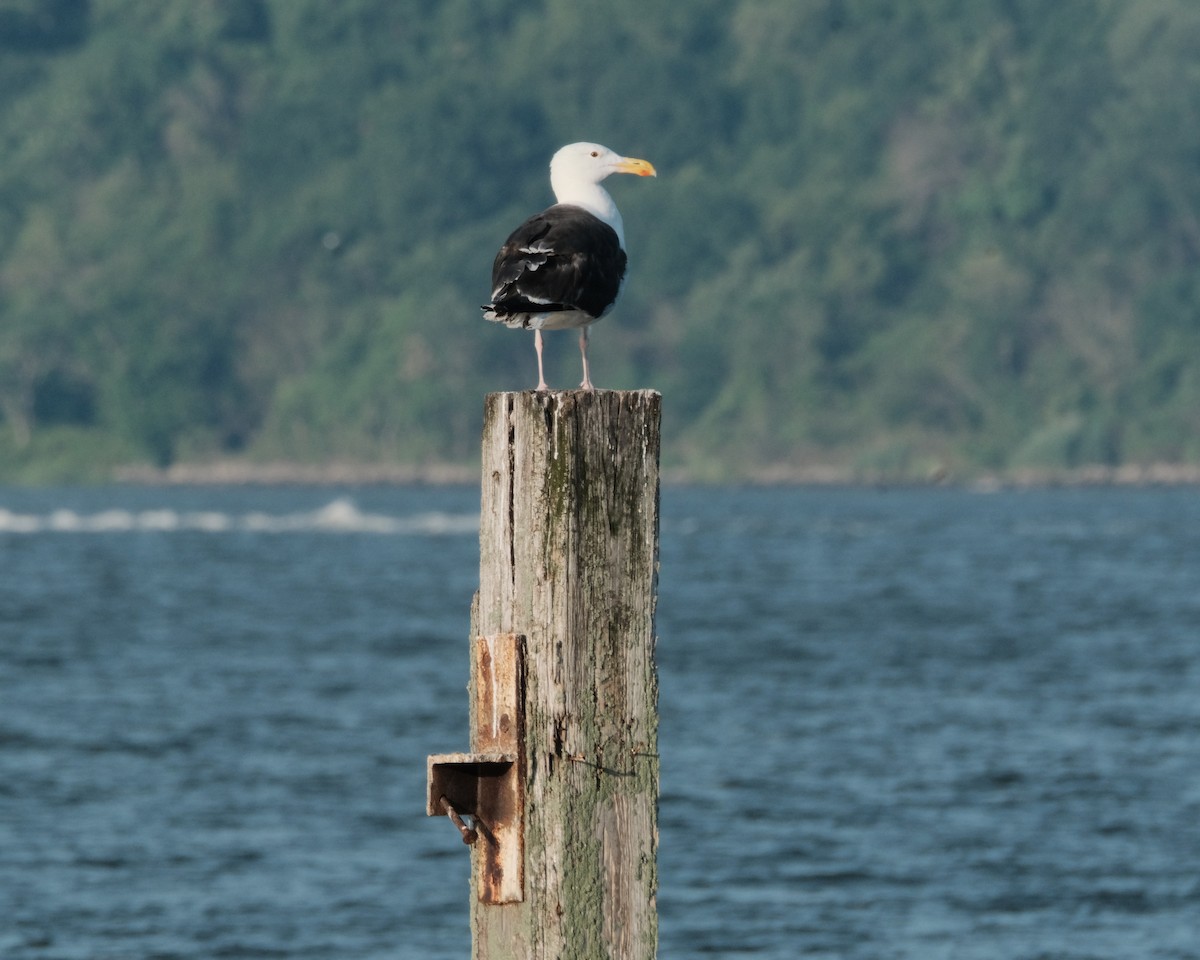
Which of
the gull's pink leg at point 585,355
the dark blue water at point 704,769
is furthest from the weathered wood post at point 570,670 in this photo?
the dark blue water at point 704,769

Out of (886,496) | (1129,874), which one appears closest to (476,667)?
(1129,874)

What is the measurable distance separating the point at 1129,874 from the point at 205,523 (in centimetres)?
12449

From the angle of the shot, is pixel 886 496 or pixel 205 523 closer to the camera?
pixel 205 523

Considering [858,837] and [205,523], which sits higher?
[205,523]

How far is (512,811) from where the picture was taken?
11094 mm

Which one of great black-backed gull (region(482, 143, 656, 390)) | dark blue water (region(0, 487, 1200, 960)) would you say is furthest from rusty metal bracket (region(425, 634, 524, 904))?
dark blue water (region(0, 487, 1200, 960))

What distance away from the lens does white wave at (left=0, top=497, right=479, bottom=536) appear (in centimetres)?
14125

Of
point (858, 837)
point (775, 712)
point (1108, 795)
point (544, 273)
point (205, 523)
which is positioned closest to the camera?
point (544, 273)

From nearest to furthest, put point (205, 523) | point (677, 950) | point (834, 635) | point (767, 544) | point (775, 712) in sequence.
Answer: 1. point (677, 950)
2. point (775, 712)
3. point (834, 635)
4. point (767, 544)
5. point (205, 523)

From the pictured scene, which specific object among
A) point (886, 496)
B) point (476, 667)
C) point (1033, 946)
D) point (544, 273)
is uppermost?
point (886, 496)

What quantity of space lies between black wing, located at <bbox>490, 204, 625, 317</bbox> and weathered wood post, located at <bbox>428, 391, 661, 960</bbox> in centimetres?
103

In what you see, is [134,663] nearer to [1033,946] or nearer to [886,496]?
[1033,946]

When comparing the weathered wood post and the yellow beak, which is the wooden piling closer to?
the weathered wood post

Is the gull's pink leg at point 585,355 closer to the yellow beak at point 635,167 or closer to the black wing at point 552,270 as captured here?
the black wing at point 552,270
